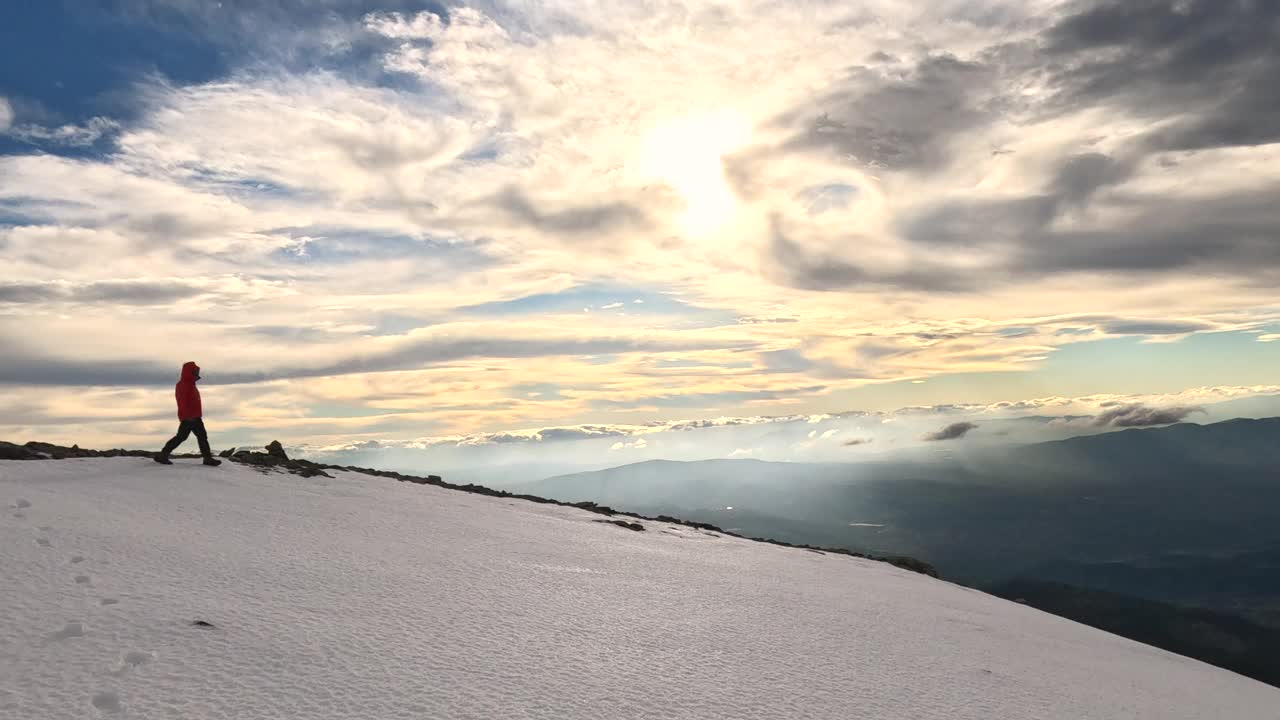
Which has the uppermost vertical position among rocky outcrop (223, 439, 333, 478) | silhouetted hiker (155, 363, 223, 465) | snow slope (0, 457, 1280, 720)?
silhouetted hiker (155, 363, 223, 465)

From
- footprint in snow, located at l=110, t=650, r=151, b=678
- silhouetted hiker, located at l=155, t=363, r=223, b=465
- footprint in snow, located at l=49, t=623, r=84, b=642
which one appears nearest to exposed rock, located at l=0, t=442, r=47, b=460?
silhouetted hiker, located at l=155, t=363, r=223, b=465

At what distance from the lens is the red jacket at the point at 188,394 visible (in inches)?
632

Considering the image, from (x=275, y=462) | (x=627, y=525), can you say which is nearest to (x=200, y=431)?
(x=275, y=462)

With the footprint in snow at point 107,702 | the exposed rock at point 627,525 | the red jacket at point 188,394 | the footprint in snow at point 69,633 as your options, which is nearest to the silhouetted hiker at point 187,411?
the red jacket at point 188,394

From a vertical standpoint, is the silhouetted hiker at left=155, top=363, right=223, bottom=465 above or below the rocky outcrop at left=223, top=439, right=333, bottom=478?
above

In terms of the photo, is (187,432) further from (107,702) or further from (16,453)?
(107,702)

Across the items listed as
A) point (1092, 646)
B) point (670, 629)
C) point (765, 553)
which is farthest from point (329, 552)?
point (1092, 646)

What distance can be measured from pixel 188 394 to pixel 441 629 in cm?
1198

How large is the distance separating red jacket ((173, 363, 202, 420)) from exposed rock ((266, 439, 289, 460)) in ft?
13.8

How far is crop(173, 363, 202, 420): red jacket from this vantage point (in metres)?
16.1

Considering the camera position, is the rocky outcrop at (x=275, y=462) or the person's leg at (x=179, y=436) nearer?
the person's leg at (x=179, y=436)

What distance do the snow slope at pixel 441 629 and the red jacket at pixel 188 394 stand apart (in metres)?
1.38

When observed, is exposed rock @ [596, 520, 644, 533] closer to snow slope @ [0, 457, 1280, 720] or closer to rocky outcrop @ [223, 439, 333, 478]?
snow slope @ [0, 457, 1280, 720]

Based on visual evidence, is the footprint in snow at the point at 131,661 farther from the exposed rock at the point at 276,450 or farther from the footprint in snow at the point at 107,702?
the exposed rock at the point at 276,450
